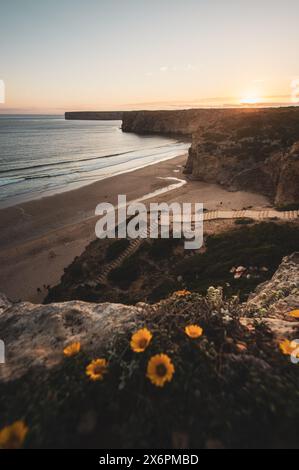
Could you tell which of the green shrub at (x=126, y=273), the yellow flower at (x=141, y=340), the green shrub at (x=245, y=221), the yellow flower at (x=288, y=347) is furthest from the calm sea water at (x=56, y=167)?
the yellow flower at (x=288, y=347)

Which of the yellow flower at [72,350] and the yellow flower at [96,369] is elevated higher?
the yellow flower at [96,369]

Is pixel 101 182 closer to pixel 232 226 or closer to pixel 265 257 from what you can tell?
pixel 232 226

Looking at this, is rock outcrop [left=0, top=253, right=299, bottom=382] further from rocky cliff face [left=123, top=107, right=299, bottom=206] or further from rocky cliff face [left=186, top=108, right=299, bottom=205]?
rocky cliff face [left=186, top=108, right=299, bottom=205]

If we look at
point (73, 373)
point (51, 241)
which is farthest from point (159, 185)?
point (73, 373)

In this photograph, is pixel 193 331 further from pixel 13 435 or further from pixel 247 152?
pixel 247 152

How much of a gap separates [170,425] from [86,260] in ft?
47.5

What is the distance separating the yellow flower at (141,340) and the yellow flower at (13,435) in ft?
3.13

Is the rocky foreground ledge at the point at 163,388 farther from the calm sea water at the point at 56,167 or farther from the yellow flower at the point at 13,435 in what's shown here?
the calm sea water at the point at 56,167

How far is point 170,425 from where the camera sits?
6.58ft

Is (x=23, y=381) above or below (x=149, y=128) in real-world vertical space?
below

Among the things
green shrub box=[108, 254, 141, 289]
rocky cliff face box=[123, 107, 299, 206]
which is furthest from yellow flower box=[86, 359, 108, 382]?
rocky cliff face box=[123, 107, 299, 206]

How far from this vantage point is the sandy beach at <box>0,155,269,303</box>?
16.3 m

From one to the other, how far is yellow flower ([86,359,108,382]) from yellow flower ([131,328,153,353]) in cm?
28

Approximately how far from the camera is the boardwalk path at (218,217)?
1472 cm
